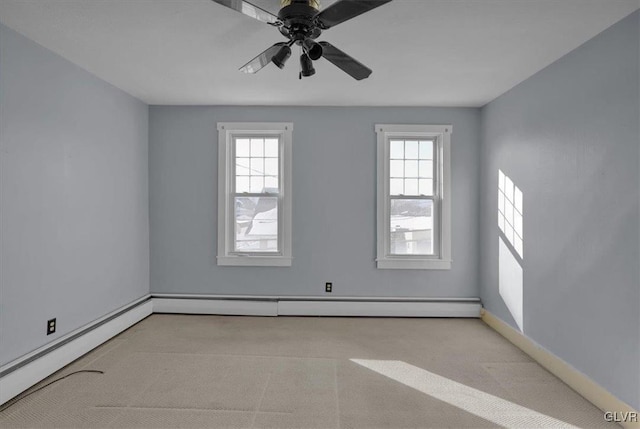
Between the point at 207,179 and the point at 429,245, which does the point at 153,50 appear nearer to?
the point at 207,179

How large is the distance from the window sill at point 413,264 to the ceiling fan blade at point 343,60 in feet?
8.31

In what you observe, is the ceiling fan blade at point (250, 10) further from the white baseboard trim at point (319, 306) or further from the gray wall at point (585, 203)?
the white baseboard trim at point (319, 306)

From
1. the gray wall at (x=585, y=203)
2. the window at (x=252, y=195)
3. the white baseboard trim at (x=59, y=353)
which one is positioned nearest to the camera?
the gray wall at (x=585, y=203)

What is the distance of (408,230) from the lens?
447 centimetres

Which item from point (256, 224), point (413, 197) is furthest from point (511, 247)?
point (256, 224)

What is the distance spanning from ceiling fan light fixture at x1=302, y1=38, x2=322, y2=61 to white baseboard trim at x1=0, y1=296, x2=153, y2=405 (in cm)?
292

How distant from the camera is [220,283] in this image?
175 inches

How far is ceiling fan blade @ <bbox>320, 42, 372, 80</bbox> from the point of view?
2.12 metres

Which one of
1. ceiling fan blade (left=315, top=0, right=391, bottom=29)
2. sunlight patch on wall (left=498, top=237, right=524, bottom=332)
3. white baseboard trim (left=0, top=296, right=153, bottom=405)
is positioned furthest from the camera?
sunlight patch on wall (left=498, top=237, right=524, bottom=332)

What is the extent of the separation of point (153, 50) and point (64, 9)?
645mm

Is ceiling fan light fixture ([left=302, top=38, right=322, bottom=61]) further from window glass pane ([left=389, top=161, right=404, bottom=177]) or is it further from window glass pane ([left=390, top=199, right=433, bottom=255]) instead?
window glass pane ([left=390, top=199, right=433, bottom=255])

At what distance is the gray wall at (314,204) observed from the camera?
14.4 ft

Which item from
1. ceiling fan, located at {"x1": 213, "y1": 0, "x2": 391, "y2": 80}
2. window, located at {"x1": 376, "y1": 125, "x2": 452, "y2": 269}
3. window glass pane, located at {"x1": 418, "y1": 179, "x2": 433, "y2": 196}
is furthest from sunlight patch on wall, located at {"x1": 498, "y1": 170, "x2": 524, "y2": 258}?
ceiling fan, located at {"x1": 213, "y1": 0, "x2": 391, "y2": 80}

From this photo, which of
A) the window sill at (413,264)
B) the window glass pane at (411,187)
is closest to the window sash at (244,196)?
the window sill at (413,264)
